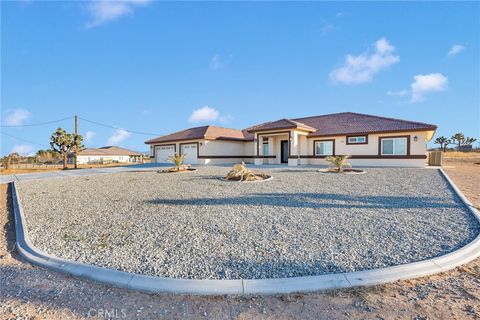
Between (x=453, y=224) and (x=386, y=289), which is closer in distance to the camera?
(x=386, y=289)

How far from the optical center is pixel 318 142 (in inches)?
886

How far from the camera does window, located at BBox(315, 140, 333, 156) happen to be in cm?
2177

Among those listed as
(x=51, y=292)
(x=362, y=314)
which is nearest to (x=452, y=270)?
(x=362, y=314)

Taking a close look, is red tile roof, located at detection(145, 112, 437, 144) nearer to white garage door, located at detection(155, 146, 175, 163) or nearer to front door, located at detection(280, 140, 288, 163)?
white garage door, located at detection(155, 146, 175, 163)

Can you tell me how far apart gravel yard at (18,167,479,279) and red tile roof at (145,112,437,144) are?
12.0 metres

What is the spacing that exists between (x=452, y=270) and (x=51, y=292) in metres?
5.39

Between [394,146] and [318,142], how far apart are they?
5.83 metres

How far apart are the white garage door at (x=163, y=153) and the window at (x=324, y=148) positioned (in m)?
16.1

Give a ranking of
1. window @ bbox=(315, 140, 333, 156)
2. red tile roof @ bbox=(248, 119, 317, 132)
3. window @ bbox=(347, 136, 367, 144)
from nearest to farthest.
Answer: window @ bbox=(347, 136, 367, 144) → red tile roof @ bbox=(248, 119, 317, 132) → window @ bbox=(315, 140, 333, 156)

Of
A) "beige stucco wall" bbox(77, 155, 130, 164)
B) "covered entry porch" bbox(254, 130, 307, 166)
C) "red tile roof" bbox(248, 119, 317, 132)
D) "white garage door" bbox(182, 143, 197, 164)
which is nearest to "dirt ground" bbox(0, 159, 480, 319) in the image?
"red tile roof" bbox(248, 119, 317, 132)

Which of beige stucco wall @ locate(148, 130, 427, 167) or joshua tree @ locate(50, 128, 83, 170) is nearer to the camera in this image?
beige stucco wall @ locate(148, 130, 427, 167)

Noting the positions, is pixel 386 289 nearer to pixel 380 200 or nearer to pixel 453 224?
pixel 453 224

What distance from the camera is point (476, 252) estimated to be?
4.06 meters

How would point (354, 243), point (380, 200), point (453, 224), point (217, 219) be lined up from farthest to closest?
point (380, 200) → point (217, 219) → point (453, 224) → point (354, 243)
